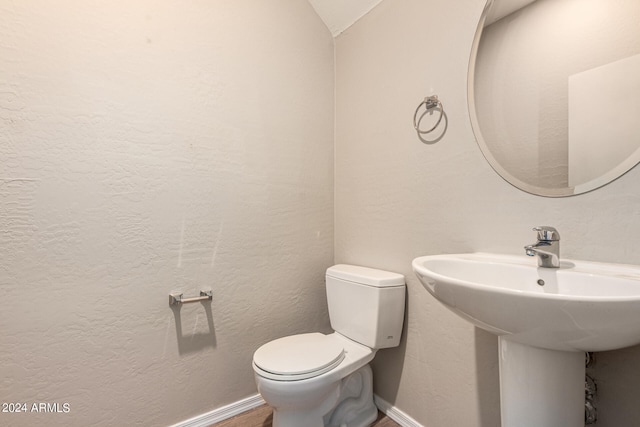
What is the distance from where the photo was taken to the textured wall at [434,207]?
34.4 inches

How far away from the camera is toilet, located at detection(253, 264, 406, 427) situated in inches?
45.2

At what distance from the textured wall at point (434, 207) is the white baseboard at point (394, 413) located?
1.4 inches

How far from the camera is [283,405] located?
3.80ft

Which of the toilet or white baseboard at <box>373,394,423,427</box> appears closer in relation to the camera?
the toilet

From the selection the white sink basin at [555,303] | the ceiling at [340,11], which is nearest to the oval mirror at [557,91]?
the white sink basin at [555,303]

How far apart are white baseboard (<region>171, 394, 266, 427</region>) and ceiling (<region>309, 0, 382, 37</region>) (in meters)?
2.09

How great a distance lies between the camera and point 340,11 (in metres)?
1.69

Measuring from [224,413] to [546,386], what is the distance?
1.35 metres

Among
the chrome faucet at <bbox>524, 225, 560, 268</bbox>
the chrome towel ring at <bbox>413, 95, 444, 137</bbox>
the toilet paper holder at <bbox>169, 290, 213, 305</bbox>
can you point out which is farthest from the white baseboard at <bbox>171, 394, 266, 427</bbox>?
the chrome towel ring at <bbox>413, 95, 444, 137</bbox>

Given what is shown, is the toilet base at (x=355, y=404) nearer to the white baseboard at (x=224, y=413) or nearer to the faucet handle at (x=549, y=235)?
the white baseboard at (x=224, y=413)

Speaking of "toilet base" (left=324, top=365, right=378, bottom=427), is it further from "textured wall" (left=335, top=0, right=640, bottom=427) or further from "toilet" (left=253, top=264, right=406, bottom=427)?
"textured wall" (left=335, top=0, right=640, bottom=427)

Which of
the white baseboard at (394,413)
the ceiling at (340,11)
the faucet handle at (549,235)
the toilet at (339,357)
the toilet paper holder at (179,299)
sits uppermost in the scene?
the ceiling at (340,11)

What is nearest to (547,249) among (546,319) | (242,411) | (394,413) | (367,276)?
(546,319)

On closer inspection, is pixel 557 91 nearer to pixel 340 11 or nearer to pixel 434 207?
pixel 434 207
